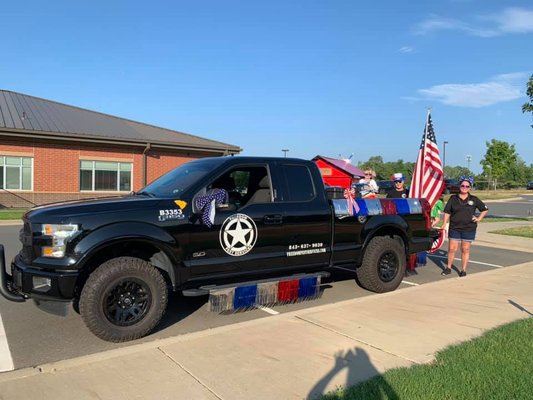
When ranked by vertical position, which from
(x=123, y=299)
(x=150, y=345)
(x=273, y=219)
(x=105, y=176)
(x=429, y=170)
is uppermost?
(x=429, y=170)

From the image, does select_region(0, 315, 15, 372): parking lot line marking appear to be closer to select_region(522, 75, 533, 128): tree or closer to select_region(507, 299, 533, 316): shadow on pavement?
select_region(507, 299, 533, 316): shadow on pavement

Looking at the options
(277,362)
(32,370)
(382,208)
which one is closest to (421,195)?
(382,208)

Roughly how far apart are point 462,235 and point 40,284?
7398mm

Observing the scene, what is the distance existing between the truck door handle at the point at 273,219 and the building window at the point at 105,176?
68.8ft

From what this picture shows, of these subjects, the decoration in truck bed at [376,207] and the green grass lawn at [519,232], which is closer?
the decoration in truck bed at [376,207]

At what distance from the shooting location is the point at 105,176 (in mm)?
25516

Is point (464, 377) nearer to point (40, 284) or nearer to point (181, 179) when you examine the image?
point (181, 179)

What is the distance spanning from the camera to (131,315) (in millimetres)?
5066

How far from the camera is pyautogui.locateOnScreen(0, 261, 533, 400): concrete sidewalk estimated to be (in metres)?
3.80

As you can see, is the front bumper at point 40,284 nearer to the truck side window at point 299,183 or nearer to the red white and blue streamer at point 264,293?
the red white and blue streamer at point 264,293

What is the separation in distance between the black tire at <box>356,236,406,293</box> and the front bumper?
423 cm

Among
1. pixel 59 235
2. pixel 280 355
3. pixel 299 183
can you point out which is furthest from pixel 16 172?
pixel 280 355

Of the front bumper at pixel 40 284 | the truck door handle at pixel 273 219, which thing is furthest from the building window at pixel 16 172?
the truck door handle at pixel 273 219

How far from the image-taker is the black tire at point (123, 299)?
4.81 meters
